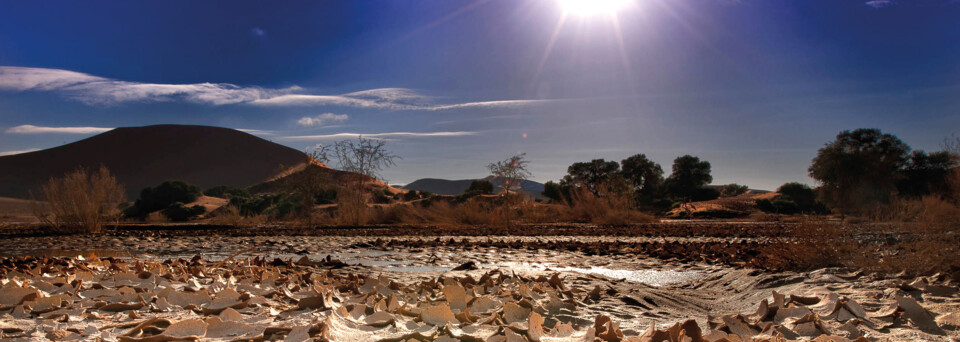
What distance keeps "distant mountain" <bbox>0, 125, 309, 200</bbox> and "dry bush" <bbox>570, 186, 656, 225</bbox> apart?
38.8 meters

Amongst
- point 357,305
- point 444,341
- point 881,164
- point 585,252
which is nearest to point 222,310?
point 357,305

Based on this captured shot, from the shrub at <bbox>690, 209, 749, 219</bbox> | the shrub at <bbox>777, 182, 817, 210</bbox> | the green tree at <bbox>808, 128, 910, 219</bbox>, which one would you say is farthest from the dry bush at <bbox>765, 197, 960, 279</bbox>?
the shrub at <bbox>777, 182, 817, 210</bbox>

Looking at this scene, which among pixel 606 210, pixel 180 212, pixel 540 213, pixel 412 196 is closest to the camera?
pixel 606 210

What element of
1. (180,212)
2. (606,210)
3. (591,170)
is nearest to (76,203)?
(180,212)

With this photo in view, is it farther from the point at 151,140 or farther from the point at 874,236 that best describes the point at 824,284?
the point at 151,140

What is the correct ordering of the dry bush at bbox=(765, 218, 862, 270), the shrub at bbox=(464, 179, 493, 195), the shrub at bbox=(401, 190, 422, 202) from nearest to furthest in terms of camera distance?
the dry bush at bbox=(765, 218, 862, 270), the shrub at bbox=(401, 190, 422, 202), the shrub at bbox=(464, 179, 493, 195)

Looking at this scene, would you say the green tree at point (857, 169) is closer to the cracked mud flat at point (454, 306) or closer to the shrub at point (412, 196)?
the shrub at point (412, 196)

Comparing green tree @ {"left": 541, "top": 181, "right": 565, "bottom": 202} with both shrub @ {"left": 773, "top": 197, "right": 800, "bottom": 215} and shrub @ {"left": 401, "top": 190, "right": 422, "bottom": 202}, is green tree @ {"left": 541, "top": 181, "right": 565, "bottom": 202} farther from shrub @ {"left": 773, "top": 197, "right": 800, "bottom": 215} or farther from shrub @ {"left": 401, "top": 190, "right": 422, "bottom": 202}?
shrub @ {"left": 773, "top": 197, "right": 800, "bottom": 215}

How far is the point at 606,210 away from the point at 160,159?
2317 inches

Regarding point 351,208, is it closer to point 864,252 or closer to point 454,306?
point 454,306

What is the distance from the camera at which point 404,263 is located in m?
5.93

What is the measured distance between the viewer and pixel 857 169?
2500cm

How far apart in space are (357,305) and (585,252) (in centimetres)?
489

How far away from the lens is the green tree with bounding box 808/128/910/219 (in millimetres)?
24703
